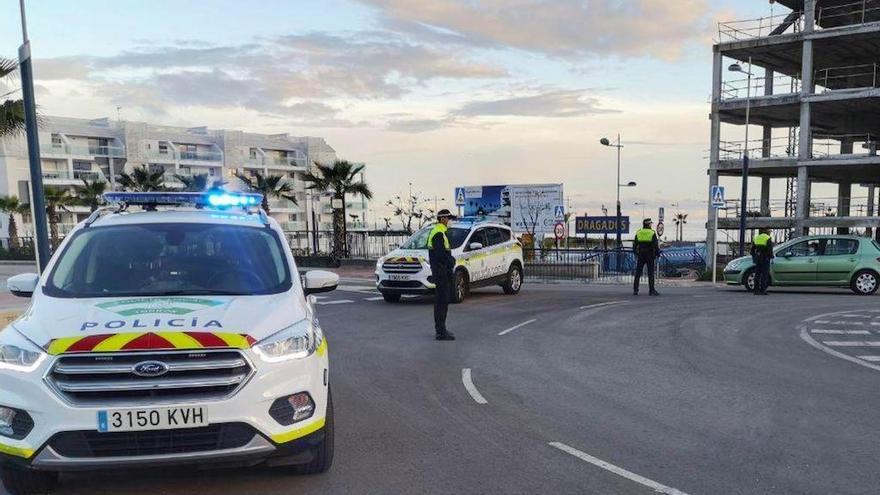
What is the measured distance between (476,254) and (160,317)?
489 inches

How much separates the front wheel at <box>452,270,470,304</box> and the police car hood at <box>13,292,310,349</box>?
35.0 feet

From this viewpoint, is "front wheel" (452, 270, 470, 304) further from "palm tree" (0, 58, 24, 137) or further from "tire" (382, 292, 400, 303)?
"palm tree" (0, 58, 24, 137)

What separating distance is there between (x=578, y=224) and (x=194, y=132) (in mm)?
66625

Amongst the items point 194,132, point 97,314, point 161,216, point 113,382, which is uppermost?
point 194,132

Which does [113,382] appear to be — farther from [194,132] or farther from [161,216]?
[194,132]

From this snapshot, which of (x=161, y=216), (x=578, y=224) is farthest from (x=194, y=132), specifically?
(x=161, y=216)

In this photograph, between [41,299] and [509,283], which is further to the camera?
[509,283]

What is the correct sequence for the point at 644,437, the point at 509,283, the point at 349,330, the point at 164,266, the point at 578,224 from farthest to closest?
the point at 578,224 → the point at 509,283 → the point at 349,330 → the point at 644,437 → the point at 164,266

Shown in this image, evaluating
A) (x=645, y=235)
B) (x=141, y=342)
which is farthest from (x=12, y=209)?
(x=141, y=342)

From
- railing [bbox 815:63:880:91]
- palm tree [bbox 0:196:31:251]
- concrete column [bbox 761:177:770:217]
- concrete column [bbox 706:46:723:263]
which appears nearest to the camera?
concrete column [bbox 706:46:723:263]

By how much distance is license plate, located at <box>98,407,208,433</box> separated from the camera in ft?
11.9

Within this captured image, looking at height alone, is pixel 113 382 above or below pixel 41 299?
below

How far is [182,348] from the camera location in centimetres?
377

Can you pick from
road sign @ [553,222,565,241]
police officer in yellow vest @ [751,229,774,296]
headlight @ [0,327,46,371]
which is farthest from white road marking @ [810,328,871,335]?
road sign @ [553,222,565,241]
